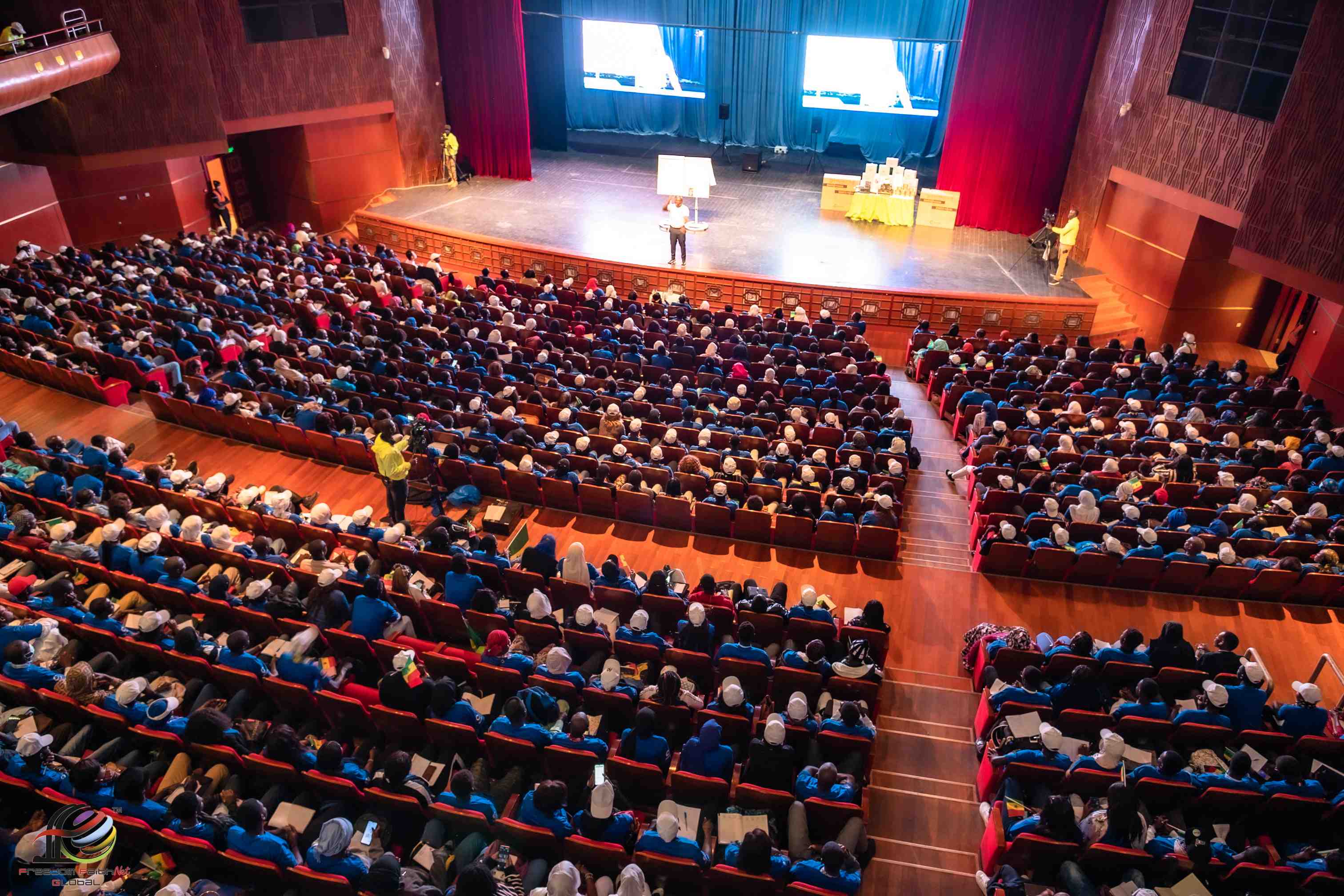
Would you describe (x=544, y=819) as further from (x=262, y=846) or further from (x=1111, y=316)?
(x=1111, y=316)

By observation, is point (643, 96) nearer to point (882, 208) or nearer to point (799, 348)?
point (882, 208)

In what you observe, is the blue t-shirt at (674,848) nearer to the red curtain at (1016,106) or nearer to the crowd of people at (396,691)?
the crowd of people at (396,691)

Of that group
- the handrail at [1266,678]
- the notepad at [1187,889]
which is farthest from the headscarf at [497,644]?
the handrail at [1266,678]

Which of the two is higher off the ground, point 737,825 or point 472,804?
point 472,804

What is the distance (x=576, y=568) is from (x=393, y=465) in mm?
2533

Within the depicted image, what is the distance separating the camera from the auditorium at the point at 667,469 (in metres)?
6.23

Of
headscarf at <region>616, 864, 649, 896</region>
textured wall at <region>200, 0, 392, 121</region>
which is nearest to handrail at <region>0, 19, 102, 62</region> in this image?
textured wall at <region>200, 0, 392, 121</region>

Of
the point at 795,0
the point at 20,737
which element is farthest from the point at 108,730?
the point at 795,0

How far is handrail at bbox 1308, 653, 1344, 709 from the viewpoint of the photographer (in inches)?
302

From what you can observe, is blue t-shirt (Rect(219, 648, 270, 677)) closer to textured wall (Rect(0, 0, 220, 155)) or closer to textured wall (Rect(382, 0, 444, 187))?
textured wall (Rect(0, 0, 220, 155))

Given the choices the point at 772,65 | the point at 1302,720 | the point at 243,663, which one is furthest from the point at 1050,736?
the point at 772,65

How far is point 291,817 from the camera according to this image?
611cm

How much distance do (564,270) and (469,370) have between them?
5.19 meters

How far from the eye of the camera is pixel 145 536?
8.21 metres
